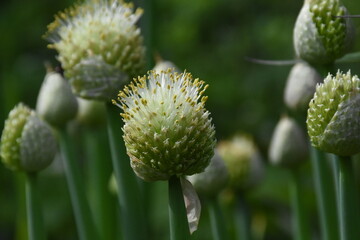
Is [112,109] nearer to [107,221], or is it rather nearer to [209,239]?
[107,221]

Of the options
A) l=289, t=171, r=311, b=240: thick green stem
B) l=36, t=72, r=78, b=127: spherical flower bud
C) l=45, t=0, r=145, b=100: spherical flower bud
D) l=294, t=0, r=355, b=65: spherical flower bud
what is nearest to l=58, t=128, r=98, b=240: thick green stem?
l=36, t=72, r=78, b=127: spherical flower bud

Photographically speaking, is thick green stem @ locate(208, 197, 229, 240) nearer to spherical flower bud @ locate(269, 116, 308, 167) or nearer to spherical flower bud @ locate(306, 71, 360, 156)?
spherical flower bud @ locate(269, 116, 308, 167)

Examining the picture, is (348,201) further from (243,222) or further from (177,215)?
(243,222)

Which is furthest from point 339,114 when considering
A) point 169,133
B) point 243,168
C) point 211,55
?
point 211,55

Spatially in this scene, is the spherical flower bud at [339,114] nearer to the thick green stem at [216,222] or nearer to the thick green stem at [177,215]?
the thick green stem at [177,215]

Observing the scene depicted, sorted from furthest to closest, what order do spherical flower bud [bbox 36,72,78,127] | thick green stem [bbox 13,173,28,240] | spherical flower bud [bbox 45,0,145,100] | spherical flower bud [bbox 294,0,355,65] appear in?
1. thick green stem [bbox 13,173,28,240]
2. spherical flower bud [bbox 36,72,78,127]
3. spherical flower bud [bbox 45,0,145,100]
4. spherical flower bud [bbox 294,0,355,65]

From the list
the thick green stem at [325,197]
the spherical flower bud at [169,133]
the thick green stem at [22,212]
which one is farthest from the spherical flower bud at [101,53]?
the thick green stem at [22,212]

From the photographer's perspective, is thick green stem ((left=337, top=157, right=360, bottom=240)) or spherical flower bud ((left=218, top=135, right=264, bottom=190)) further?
spherical flower bud ((left=218, top=135, right=264, bottom=190))
